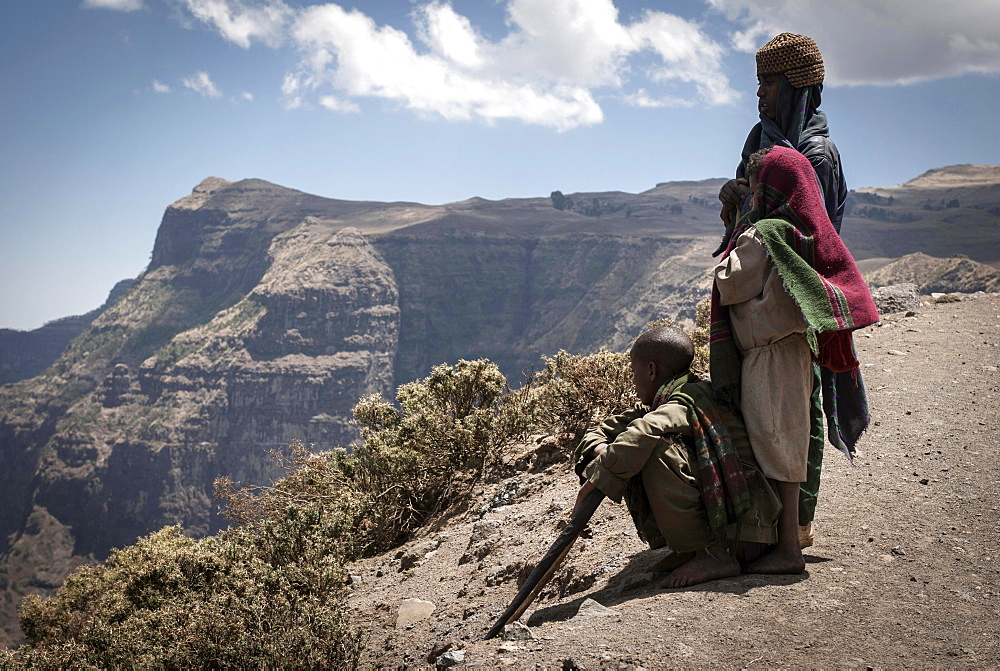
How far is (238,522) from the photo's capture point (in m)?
10.3

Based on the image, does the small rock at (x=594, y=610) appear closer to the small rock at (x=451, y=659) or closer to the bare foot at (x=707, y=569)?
the bare foot at (x=707, y=569)

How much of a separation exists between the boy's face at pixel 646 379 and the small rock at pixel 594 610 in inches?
41.2

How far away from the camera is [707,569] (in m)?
3.64

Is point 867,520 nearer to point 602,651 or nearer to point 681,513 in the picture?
point 681,513

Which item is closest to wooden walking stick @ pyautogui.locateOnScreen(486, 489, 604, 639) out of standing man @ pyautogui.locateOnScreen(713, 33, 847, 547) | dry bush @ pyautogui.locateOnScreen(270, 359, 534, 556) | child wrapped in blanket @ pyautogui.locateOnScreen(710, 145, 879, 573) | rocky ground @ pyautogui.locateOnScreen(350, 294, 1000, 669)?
rocky ground @ pyautogui.locateOnScreen(350, 294, 1000, 669)

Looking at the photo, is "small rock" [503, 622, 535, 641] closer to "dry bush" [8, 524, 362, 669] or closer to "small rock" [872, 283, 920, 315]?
"dry bush" [8, 524, 362, 669]

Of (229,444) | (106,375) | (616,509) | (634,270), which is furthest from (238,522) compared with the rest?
(106,375)

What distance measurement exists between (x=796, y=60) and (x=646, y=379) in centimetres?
185

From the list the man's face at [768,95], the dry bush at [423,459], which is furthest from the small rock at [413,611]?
the man's face at [768,95]

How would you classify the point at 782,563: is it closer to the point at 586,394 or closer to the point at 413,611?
the point at 413,611

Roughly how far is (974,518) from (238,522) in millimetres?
8978

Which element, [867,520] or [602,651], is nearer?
[602,651]

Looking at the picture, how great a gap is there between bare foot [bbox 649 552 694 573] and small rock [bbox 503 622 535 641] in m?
0.89

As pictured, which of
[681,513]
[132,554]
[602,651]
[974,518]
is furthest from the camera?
[132,554]
